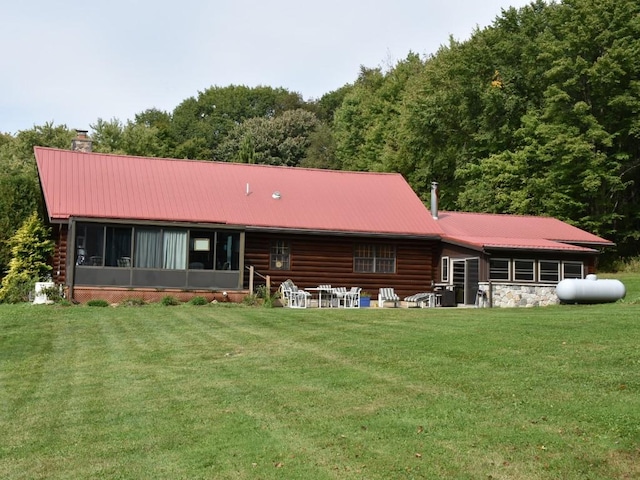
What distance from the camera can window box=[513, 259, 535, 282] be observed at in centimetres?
2616

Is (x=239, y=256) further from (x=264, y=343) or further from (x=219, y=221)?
(x=264, y=343)

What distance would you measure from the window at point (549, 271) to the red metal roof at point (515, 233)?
644mm

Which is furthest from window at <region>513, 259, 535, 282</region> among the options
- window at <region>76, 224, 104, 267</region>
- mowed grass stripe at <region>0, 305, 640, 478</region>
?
window at <region>76, 224, 104, 267</region>

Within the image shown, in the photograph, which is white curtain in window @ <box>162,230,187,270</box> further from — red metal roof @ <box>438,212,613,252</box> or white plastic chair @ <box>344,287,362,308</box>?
red metal roof @ <box>438,212,613,252</box>

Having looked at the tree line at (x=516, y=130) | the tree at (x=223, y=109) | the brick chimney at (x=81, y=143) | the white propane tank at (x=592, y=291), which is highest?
the tree at (x=223, y=109)

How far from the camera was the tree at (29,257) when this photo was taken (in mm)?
24688

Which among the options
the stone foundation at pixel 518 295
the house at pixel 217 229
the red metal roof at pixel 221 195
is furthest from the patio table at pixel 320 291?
the stone foundation at pixel 518 295

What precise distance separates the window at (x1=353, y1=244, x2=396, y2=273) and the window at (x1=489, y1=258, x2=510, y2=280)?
3.71 meters

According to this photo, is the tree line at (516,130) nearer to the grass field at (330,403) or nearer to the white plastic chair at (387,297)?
the white plastic chair at (387,297)

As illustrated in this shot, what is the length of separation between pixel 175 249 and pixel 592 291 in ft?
44.2

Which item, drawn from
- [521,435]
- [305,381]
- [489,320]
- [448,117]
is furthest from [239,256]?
[448,117]

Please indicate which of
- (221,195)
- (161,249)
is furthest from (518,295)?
(161,249)

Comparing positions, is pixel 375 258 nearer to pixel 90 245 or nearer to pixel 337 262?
pixel 337 262

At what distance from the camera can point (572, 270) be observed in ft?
88.4
